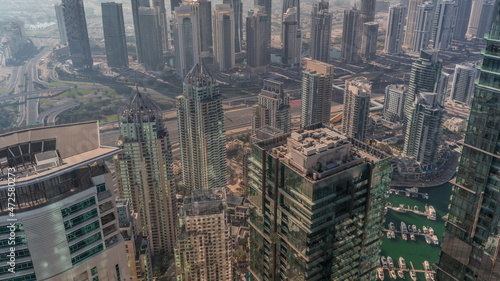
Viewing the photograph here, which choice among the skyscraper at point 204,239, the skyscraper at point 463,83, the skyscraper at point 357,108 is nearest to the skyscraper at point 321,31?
the skyscraper at point 463,83

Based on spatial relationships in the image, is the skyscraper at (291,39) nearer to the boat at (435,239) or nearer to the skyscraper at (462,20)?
the skyscraper at (462,20)

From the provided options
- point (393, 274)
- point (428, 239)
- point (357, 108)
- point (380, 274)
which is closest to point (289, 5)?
point (357, 108)

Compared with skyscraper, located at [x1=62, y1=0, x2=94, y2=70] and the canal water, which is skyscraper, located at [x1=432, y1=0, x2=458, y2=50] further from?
skyscraper, located at [x1=62, y1=0, x2=94, y2=70]

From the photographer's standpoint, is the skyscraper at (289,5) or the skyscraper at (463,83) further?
the skyscraper at (289,5)

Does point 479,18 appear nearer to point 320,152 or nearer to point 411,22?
point 411,22

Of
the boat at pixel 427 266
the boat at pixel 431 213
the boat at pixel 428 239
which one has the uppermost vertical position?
the boat at pixel 431 213

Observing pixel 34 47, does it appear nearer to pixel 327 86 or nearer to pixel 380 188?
pixel 327 86
